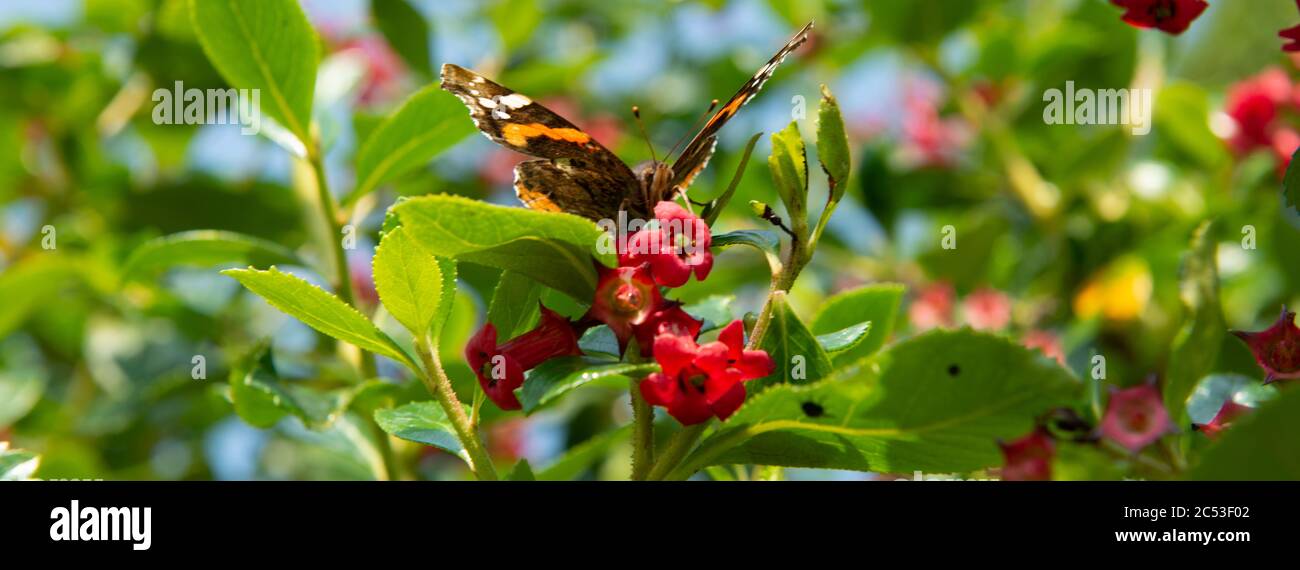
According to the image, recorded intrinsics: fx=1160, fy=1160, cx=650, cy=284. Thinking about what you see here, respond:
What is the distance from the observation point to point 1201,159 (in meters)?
2.66

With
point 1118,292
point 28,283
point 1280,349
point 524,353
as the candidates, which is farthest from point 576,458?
point 1118,292

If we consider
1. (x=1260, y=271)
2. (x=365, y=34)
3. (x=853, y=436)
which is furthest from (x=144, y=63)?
(x=1260, y=271)

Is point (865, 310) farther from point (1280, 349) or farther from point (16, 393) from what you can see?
point (16, 393)

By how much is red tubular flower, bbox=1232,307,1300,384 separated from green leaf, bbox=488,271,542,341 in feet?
2.20

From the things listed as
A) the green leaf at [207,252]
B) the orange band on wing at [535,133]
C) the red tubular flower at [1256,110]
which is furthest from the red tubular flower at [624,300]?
the red tubular flower at [1256,110]

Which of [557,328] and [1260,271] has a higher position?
[1260,271]

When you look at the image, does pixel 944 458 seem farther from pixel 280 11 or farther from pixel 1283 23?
pixel 1283 23

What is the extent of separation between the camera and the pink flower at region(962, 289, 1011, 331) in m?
2.71

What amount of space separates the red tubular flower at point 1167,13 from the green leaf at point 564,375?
69 centimetres

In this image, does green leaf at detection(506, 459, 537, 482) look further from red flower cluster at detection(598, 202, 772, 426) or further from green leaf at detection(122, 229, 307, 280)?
green leaf at detection(122, 229, 307, 280)

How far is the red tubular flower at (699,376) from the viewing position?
948mm
